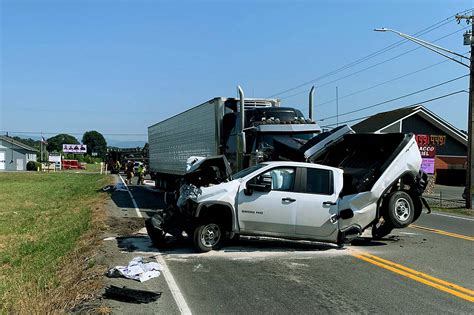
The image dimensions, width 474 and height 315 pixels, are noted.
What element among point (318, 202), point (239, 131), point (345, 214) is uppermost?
point (239, 131)

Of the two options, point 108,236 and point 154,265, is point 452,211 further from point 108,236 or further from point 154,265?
point 154,265

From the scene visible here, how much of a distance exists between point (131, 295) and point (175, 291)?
27.4 inches

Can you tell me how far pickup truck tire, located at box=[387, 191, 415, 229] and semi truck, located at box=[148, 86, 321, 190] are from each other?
137 inches

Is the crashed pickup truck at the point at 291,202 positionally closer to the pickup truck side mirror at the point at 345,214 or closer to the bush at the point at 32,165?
the pickup truck side mirror at the point at 345,214

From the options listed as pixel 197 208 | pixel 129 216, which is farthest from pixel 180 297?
pixel 129 216

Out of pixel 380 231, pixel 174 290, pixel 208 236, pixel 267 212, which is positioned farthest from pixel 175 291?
pixel 380 231

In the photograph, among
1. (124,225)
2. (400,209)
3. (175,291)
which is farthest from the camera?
(124,225)

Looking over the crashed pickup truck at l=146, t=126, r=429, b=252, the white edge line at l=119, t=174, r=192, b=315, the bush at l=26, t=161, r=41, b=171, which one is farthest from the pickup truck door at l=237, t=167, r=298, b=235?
the bush at l=26, t=161, r=41, b=171

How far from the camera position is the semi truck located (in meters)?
15.2

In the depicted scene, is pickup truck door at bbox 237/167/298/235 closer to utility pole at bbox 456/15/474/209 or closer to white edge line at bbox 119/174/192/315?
white edge line at bbox 119/174/192/315

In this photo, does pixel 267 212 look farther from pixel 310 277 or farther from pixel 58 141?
pixel 58 141

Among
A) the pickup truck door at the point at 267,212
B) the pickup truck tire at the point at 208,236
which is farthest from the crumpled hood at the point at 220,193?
the pickup truck tire at the point at 208,236

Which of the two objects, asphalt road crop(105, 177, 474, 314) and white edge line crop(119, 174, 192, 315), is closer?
white edge line crop(119, 174, 192, 315)

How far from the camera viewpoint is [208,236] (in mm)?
9945
